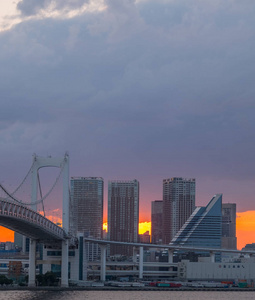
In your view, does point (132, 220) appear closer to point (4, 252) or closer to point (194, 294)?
point (4, 252)

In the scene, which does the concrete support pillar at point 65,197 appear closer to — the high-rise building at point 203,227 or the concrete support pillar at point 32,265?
the concrete support pillar at point 32,265

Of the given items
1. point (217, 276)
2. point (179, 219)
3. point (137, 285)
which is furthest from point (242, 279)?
point (179, 219)

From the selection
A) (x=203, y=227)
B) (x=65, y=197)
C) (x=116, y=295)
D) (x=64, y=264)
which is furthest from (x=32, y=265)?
(x=203, y=227)

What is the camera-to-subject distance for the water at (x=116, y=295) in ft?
166

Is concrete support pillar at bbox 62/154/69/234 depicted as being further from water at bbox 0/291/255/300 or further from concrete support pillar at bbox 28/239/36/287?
water at bbox 0/291/255/300

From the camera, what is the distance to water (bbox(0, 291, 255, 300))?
50531 millimetres

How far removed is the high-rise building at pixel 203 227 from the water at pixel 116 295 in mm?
66600

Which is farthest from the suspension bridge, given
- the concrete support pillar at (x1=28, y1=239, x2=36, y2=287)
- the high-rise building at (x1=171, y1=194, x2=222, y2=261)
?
the high-rise building at (x1=171, y1=194, x2=222, y2=261)

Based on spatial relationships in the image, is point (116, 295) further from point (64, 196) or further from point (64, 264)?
point (64, 196)

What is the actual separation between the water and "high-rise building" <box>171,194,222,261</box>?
66.6 m

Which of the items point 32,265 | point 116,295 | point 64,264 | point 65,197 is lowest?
point 116,295

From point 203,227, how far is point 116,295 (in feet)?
248

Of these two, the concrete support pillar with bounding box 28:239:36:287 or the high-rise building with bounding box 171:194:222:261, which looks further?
the high-rise building with bounding box 171:194:222:261

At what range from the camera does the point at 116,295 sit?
55.0m
